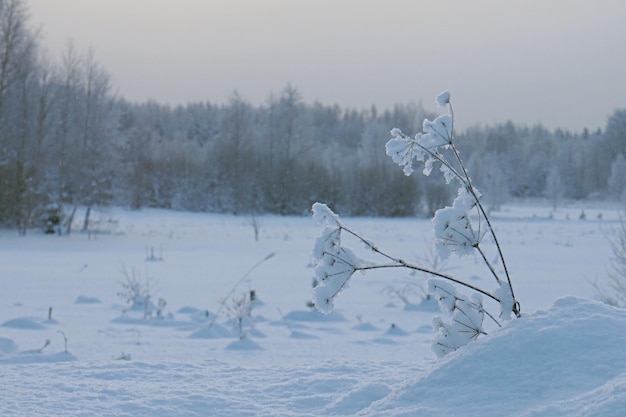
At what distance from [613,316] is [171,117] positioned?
2956 inches

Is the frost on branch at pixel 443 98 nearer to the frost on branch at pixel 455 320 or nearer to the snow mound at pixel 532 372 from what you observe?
the frost on branch at pixel 455 320

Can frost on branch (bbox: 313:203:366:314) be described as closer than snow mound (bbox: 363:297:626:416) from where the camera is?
No

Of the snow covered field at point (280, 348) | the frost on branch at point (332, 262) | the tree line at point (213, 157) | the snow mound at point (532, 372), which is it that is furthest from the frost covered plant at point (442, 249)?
the tree line at point (213, 157)

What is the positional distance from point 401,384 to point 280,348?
4.02 metres

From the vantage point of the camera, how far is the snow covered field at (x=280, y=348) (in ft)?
6.37

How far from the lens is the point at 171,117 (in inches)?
2943

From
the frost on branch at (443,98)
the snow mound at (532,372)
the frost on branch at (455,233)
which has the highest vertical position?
the frost on branch at (443,98)

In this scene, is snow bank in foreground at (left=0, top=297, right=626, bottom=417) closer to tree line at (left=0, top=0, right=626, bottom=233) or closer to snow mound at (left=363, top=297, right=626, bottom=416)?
snow mound at (left=363, top=297, right=626, bottom=416)

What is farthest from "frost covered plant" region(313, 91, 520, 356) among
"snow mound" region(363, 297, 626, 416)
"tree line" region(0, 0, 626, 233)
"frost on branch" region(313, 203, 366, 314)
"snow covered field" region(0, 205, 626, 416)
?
"tree line" region(0, 0, 626, 233)

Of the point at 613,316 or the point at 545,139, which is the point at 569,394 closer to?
the point at 613,316

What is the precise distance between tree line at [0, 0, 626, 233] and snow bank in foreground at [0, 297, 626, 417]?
21.5 meters

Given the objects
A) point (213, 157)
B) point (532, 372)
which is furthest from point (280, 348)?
point (213, 157)

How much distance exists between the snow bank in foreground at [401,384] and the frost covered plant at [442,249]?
262 mm

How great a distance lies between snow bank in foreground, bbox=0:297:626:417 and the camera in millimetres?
1835
